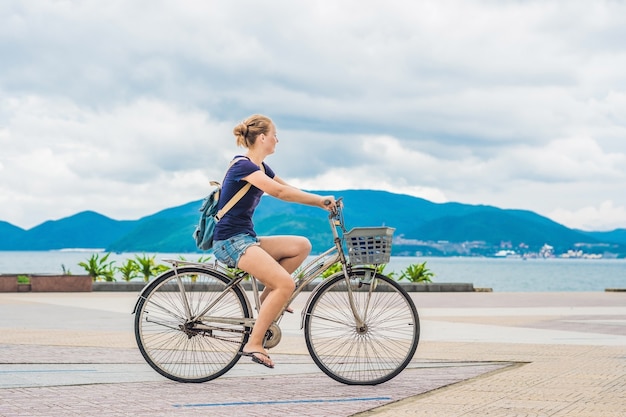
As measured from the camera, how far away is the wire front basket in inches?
247

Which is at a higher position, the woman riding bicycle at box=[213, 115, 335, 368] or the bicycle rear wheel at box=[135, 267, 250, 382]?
the woman riding bicycle at box=[213, 115, 335, 368]

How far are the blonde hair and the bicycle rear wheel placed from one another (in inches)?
38.7

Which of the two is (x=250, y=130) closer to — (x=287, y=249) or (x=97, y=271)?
(x=287, y=249)

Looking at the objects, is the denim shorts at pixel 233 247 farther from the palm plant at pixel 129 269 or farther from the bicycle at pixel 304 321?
the palm plant at pixel 129 269

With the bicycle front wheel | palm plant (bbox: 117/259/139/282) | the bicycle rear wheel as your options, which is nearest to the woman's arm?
the bicycle front wheel

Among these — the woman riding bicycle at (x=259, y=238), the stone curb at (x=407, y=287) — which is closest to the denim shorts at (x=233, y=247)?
the woman riding bicycle at (x=259, y=238)

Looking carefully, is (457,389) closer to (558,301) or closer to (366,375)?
(366,375)

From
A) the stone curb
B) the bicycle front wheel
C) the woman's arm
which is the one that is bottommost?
the bicycle front wheel

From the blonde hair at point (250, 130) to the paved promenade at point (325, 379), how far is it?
5.76 ft

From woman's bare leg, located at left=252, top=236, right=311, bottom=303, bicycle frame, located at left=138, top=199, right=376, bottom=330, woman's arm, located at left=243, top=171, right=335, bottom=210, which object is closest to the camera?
woman's arm, located at left=243, top=171, right=335, bottom=210

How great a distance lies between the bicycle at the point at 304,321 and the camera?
670cm

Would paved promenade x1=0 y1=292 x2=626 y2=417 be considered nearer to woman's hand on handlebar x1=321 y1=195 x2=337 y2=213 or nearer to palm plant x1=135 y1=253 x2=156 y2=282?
woman's hand on handlebar x1=321 y1=195 x2=337 y2=213

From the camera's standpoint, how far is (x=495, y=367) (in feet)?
25.3

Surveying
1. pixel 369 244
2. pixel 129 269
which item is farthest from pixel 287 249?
pixel 129 269
